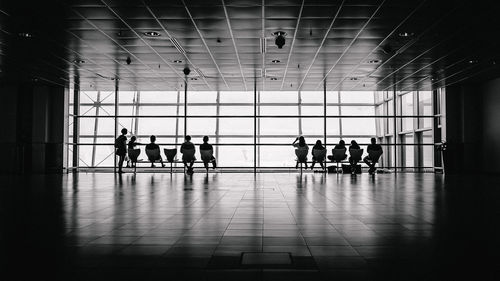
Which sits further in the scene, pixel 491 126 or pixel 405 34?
pixel 491 126

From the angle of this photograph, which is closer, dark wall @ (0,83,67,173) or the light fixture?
the light fixture

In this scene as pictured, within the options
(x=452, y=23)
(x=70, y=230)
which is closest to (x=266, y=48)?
(x=452, y=23)

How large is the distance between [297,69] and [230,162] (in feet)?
21.9

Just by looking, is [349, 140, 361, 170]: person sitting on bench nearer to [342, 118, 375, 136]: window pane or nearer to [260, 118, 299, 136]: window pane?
[260, 118, 299, 136]: window pane

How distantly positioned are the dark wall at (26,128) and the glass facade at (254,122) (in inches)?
63.4

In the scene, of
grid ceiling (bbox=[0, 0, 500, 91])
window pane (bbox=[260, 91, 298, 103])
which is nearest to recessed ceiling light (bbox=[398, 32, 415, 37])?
grid ceiling (bbox=[0, 0, 500, 91])

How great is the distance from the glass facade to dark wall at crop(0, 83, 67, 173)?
1.61 m

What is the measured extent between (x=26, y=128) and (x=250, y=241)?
1453cm

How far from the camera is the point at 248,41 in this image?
962 cm

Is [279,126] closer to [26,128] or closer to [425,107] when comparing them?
→ [425,107]

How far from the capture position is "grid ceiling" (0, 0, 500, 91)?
24.4 ft

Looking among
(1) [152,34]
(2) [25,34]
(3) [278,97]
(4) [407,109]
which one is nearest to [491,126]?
(4) [407,109]

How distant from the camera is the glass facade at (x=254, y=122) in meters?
17.0

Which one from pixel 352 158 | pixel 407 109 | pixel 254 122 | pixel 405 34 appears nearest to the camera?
pixel 405 34
